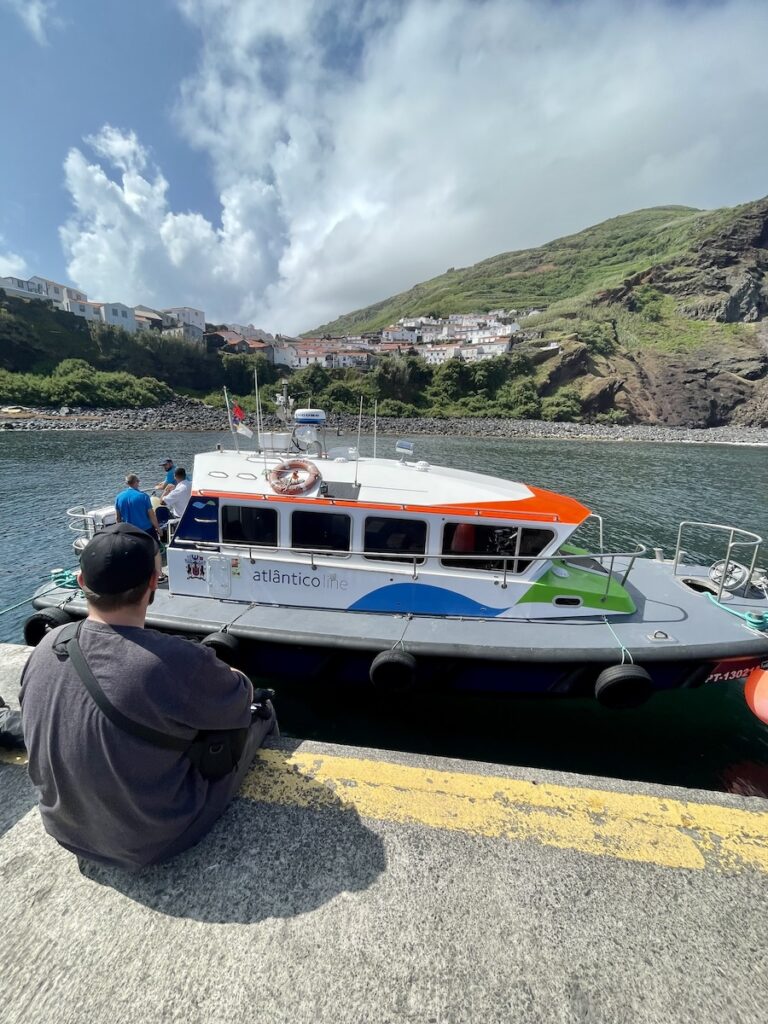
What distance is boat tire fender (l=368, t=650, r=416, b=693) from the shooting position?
4.98 metres

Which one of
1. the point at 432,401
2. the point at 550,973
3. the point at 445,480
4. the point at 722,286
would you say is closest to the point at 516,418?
the point at 432,401

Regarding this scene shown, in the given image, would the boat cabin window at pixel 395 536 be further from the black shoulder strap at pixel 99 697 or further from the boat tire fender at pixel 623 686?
the black shoulder strap at pixel 99 697

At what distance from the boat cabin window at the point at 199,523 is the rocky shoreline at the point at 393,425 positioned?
47990 mm

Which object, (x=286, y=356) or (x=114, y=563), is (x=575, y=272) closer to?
(x=286, y=356)

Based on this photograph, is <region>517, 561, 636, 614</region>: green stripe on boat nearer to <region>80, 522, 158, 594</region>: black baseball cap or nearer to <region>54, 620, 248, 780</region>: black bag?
<region>54, 620, 248, 780</region>: black bag

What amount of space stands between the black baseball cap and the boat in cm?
369

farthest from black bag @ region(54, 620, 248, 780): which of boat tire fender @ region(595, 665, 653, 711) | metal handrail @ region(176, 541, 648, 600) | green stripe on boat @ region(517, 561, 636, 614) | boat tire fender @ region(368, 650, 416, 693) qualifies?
green stripe on boat @ region(517, 561, 636, 614)

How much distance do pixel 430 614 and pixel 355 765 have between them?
3366mm

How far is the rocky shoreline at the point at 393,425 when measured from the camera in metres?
52.6

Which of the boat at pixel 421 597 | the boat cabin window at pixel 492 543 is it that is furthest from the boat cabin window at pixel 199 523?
the boat cabin window at pixel 492 543

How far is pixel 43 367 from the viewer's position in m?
71.0

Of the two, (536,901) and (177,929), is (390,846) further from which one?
(177,929)

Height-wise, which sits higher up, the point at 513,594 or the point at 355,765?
the point at 355,765

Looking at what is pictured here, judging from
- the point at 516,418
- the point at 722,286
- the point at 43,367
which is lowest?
the point at 516,418
